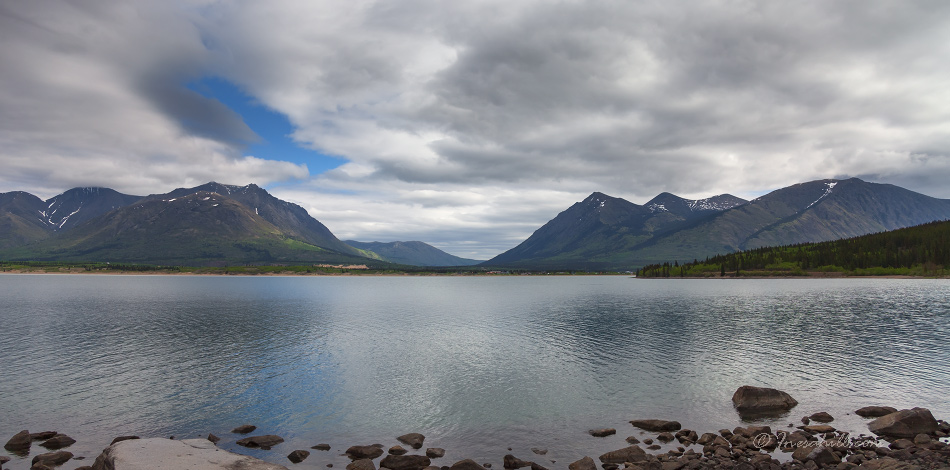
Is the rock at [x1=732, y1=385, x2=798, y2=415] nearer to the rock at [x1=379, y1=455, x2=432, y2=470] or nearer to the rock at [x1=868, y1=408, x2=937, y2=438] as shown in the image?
the rock at [x1=868, y1=408, x2=937, y2=438]

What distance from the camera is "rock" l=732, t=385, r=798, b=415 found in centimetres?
4088

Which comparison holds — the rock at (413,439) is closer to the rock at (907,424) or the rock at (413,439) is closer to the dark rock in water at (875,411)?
the rock at (907,424)

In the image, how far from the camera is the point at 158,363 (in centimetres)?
5912

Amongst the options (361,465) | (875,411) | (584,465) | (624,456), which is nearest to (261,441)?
(361,465)

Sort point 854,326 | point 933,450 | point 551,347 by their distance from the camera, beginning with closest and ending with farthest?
point 933,450, point 551,347, point 854,326

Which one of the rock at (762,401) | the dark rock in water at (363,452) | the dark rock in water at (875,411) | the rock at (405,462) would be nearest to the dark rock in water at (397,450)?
the dark rock in water at (363,452)

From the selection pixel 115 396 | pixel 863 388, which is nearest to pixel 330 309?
pixel 115 396

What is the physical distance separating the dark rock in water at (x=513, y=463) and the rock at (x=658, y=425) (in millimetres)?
12186

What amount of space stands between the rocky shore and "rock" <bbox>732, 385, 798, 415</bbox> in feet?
10.2

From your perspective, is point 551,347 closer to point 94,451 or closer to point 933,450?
point 933,450

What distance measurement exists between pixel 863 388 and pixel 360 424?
5019 cm

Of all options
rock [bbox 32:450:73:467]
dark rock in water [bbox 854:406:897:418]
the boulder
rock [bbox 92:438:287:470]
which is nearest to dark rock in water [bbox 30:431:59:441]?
the boulder

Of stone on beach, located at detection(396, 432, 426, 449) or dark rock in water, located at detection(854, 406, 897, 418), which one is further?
dark rock in water, located at detection(854, 406, 897, 418)

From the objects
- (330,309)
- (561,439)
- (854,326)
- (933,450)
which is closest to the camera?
(933,450)
